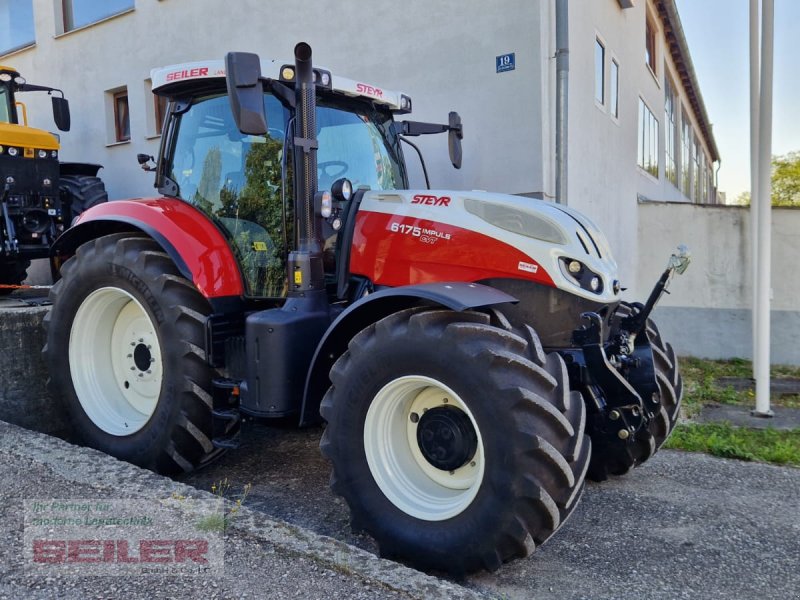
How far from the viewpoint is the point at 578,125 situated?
24.2ft

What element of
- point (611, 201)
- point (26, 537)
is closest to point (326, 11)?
point (611, 201)

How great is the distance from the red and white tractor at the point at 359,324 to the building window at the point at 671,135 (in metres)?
14.4

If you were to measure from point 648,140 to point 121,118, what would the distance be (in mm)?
9853

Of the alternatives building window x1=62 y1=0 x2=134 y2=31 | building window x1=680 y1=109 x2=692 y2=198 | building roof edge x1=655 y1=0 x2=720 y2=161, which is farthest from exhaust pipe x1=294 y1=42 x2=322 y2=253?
building window x1=680 y1=109 x2=692 y2=198

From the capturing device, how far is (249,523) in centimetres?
258

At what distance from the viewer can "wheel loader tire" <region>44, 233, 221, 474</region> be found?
3684mm

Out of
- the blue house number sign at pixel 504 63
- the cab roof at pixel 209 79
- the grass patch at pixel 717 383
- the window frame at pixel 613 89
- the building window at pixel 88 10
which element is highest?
the building window at pixel 88 10

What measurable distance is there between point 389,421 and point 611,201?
21.8ft

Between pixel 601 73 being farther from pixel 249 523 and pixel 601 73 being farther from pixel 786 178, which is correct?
pixel 786 178

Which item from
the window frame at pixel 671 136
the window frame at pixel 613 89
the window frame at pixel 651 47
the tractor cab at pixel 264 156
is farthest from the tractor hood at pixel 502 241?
the window frame at pixel 671 136

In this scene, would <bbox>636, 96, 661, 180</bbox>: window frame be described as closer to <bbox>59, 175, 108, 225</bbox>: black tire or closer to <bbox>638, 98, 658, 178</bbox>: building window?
<bbox>638, 98, 658, 178</bbox>: building window

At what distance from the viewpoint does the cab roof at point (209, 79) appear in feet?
11.8

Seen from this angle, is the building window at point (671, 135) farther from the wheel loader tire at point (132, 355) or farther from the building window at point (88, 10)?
the wheel loader tire at point (132, 355)

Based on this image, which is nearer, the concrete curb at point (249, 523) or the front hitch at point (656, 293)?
the concrete curb at point (249, 523)
